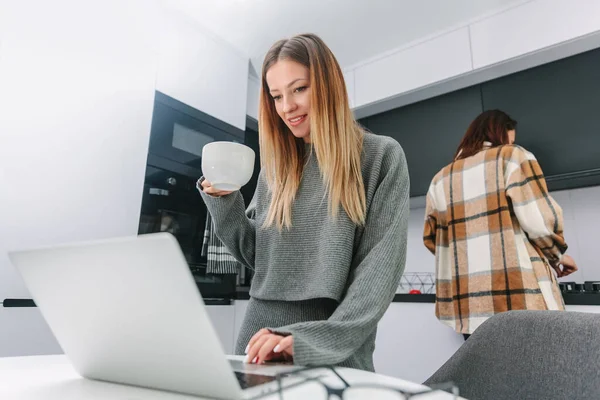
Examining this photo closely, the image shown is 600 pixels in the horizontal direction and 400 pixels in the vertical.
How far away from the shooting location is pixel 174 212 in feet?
6.15

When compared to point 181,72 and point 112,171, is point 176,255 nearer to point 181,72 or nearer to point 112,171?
point 112,171

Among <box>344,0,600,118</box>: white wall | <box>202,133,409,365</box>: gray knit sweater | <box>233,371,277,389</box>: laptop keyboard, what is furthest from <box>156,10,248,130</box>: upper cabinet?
<box>233,371,277,389</box>: laptop keyboard

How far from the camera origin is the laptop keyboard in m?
0.34

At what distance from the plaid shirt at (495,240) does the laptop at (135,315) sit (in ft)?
4.08

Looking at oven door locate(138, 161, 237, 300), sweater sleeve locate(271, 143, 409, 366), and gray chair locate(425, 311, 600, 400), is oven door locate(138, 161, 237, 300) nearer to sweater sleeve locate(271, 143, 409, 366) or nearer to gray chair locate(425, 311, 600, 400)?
sweater sleeve locate(271, 143, 409, 366)

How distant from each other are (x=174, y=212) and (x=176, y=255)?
169 cm

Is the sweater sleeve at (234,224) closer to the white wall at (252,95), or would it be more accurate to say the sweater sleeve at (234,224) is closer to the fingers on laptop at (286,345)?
the fingers on laptop at (286,345)

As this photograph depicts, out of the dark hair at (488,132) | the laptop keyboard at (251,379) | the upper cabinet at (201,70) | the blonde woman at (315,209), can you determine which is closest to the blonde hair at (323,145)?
the blonde woman at (315,209)

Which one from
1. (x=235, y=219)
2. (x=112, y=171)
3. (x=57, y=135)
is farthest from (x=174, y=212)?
(x=235, y=219)

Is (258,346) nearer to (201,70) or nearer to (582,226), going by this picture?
Answer: (201,70)

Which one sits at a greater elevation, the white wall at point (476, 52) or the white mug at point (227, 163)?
the white wall at point (476, 52)

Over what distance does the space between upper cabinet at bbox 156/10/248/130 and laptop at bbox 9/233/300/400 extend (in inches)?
68.5

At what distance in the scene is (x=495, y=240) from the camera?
145 centimetres

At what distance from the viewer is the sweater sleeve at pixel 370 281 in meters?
0.48
